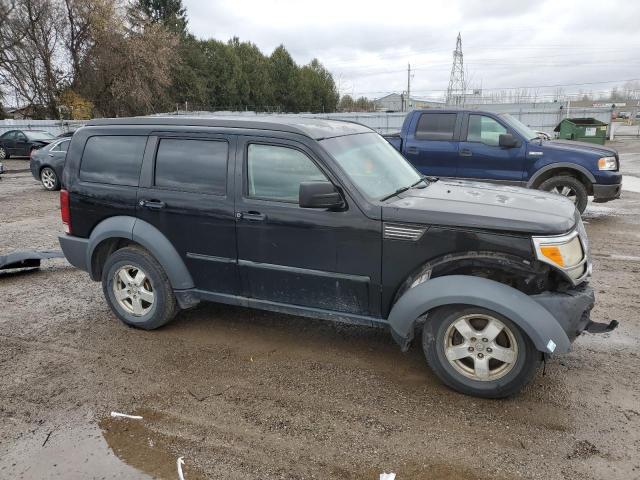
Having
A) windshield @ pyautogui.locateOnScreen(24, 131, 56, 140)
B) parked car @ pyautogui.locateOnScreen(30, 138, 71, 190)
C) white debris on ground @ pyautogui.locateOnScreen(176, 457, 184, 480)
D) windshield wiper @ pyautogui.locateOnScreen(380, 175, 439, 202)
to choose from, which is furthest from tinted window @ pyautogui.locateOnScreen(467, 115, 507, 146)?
windshield @ pyautogui.locateOnScreen(24, 131, 56, 140)

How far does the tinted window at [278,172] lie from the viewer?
3848 mm

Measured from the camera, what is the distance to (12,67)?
3331 cm

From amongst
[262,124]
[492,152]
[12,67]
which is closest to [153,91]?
[12,67]

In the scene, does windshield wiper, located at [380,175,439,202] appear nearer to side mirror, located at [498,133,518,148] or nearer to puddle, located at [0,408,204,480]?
puddle, located at [0,408,204,480]

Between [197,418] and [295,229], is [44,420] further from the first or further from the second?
[295,229]

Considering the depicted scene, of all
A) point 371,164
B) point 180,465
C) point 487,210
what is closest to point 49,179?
point 371,164

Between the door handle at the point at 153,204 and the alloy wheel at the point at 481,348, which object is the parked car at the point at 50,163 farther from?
the alloy wheel at the point at 481,348

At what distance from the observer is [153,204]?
436 cm

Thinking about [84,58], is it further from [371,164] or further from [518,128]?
[371,164]

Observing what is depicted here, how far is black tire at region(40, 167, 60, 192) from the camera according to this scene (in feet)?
46.5

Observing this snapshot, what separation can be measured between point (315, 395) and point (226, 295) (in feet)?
4.02

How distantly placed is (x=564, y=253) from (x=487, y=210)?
21.9 inches

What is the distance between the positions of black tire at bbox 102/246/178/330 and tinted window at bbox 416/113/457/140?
612 cm

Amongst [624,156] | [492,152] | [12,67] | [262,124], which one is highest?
[12,67]
